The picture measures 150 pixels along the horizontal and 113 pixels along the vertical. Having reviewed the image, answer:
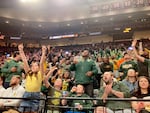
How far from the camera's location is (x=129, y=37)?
1928 cm

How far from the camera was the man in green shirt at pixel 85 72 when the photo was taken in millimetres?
4828

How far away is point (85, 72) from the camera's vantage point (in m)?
4.94

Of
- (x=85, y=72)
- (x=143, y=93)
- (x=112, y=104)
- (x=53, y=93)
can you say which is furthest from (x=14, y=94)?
(x=143, y=93)

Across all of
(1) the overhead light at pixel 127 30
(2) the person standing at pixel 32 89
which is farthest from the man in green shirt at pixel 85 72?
(1) the overhead light at pixel 127 30

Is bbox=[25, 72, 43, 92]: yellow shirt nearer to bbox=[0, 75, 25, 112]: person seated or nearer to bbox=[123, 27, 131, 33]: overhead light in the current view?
bbox=[0, 75, 25, 112]: person seated

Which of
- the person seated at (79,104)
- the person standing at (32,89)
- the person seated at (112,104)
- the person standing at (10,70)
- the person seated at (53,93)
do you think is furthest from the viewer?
the person standing at (10,70)

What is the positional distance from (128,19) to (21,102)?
15.0m

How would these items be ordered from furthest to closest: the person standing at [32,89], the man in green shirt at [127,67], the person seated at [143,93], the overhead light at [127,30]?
the overhead light at [127,30]
the man in green shirt at [127,67]
the person standing at [32,89]
the person seated at [143,93]

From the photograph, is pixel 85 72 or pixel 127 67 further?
pixel 85 72

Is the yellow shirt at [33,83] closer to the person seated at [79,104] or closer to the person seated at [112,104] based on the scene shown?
the person seated at [79,104]

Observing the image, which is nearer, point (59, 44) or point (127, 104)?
point (127, 104)

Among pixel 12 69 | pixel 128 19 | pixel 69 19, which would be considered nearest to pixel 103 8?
pixel 128 19

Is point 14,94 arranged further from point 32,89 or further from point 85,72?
point 85,72

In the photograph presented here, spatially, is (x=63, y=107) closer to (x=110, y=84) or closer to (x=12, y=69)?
(x=110, y=84)
